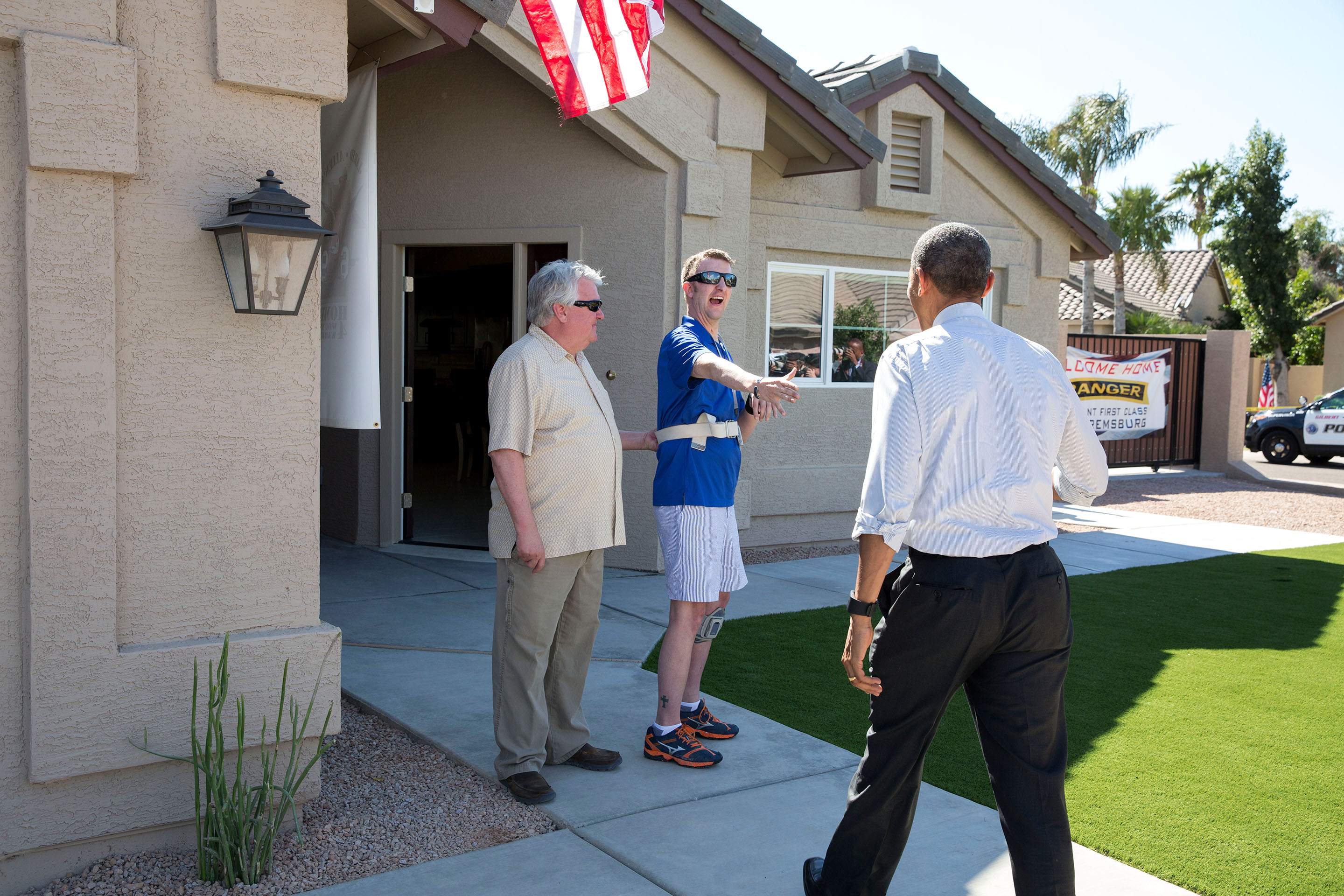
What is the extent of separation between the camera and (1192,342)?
58.1 ft

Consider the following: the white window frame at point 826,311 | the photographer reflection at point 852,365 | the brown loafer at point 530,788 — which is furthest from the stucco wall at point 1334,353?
the brown loafer at point 530,788

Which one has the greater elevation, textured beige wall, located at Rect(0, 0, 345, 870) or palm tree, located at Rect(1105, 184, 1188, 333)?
palm tree, located at Rect(1105, 184, 1188, 333)

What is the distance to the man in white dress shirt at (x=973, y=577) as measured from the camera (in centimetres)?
274

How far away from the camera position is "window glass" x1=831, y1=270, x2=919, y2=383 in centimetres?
998

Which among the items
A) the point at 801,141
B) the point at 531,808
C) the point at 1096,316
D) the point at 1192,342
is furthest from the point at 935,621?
the point at 1096,316

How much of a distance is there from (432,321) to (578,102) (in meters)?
9.74

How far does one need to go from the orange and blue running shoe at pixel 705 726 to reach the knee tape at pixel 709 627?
0.38 metres

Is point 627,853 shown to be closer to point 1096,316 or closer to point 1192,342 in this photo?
point 1192,342

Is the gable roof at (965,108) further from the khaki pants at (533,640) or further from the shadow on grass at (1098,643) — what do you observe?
the khaki pants at (533,640)

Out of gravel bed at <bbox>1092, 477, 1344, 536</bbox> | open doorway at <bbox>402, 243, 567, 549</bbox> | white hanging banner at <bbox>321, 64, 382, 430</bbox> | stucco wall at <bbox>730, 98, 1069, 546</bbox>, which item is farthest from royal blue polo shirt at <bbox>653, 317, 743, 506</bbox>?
gravel bed at <bbox>1092, 477, 1344, 536</bbox>

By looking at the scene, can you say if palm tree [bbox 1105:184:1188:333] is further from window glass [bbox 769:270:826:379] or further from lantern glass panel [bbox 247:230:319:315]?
lantern glass panel [bbox 247:230:319:315]

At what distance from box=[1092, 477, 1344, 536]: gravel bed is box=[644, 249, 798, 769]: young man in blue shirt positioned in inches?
376

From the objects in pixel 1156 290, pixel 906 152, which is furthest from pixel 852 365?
pixel 1156 290

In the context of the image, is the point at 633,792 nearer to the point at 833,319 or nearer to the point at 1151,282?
the point at 833,319
